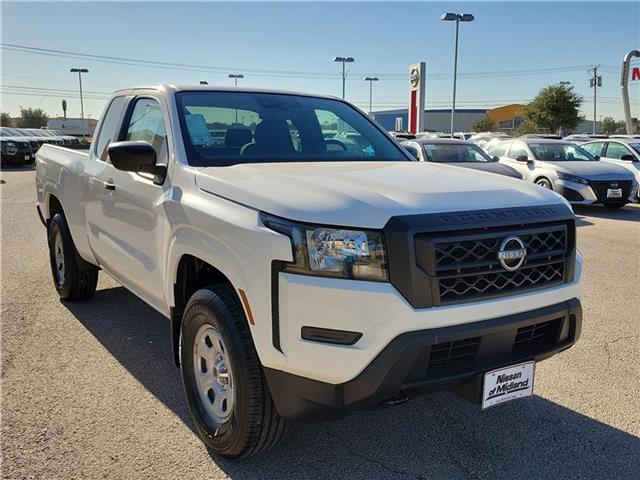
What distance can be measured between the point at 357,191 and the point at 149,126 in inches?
76.8

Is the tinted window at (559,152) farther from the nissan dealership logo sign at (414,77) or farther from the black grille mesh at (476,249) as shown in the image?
the nissan dealership logo sign at (414,77)

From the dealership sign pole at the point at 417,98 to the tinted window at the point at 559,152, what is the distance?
17.9 metres

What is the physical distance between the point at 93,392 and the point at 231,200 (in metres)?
1.81

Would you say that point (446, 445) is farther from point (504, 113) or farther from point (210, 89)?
point (504, 113)

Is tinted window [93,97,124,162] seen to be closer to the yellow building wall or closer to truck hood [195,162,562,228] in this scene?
truck hood [195,162,562,228]

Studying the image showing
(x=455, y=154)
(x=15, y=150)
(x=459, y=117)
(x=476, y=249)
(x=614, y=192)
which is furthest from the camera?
(x=459, y=117)

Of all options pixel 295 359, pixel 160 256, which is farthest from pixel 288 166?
pixel 295 359

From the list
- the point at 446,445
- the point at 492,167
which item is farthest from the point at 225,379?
the point at 492,167

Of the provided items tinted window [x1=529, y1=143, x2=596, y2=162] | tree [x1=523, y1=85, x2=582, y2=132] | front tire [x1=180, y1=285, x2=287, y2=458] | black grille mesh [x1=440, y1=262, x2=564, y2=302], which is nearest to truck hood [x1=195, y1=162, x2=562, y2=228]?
black grille mesh [x1=440, y1=262, x2=564, y2=302]

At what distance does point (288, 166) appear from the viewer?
3.33m

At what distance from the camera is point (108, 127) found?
468 centimetres

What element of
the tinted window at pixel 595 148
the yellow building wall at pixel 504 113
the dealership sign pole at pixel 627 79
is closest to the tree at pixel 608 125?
the yellow building wall at pixel 504 113

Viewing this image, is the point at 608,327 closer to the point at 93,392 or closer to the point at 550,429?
the point at 550,429

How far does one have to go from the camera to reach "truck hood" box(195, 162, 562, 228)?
2395 mm
